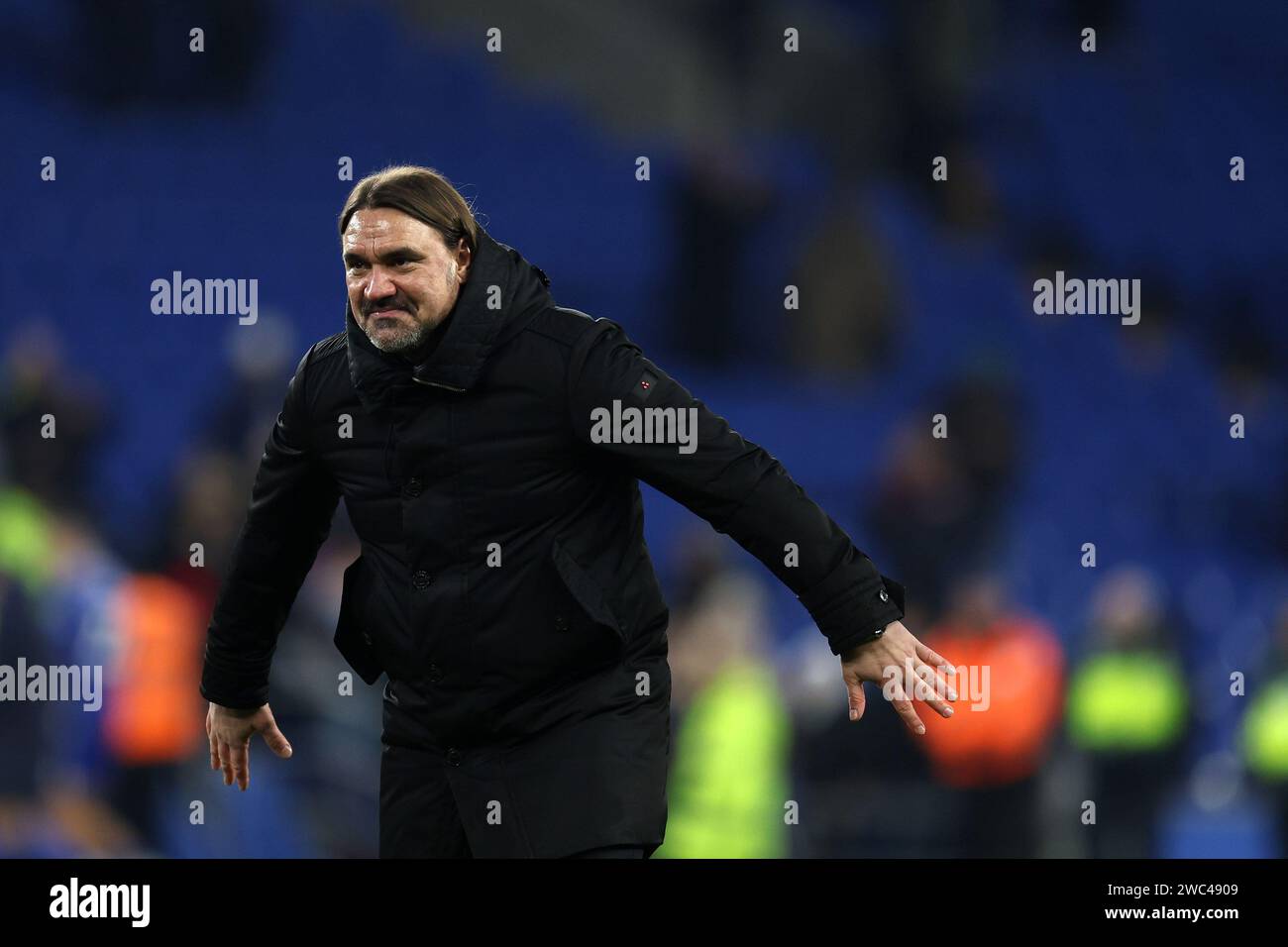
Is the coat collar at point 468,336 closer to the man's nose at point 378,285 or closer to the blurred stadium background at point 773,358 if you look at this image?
the man's nose at point 378,285

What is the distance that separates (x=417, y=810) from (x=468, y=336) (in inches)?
33.1

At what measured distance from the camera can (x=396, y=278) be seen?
3.31 m

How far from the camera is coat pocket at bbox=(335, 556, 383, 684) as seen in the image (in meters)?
3.44

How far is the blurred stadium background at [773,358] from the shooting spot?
25.2 feet

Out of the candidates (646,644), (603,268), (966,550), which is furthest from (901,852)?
(646,644)

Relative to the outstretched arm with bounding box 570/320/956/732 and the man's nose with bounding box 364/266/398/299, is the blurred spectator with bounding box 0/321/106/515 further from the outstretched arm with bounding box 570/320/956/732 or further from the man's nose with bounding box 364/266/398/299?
the outstretched arm with bounding box 570/320/956/732

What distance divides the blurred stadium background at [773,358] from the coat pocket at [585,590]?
13.3 feet

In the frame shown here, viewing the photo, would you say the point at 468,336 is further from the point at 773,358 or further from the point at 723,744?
the point at 773,358

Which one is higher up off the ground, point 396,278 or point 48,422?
point 48,422

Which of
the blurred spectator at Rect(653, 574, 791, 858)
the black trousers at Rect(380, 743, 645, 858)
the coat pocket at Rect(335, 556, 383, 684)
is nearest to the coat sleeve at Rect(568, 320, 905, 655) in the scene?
the coat pocket at Rect(335, 556, 383, 684)

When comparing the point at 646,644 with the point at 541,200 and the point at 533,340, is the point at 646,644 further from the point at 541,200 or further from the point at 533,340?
the point at 541,200

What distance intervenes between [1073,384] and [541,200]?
8.52ft

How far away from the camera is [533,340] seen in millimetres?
3340

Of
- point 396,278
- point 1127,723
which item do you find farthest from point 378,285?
point 1127,723
